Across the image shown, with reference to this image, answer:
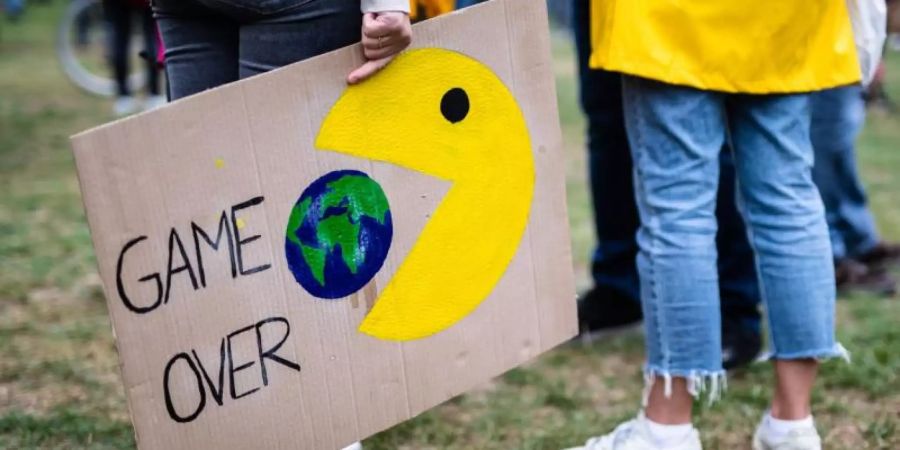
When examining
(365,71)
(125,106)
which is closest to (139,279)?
(365,71)

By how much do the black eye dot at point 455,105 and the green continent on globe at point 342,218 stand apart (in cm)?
14

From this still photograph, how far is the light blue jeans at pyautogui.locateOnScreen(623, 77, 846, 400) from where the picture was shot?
154cm

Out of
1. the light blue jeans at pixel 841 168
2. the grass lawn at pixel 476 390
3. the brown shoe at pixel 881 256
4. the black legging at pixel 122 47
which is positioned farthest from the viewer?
the black legging at pixel 122 47

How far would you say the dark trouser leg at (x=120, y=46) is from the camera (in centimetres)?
571

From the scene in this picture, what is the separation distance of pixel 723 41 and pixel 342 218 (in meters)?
0.58

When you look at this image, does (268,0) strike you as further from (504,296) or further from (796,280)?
(796,280)

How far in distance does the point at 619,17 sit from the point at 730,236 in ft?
2.47

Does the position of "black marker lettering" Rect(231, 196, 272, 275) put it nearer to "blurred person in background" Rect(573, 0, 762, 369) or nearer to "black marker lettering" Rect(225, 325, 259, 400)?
"black marker lettering" Rect(225, 325, 259, 400)

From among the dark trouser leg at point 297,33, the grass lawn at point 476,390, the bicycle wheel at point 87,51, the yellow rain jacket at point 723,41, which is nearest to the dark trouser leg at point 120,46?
the bicycle wheel at point 87,51

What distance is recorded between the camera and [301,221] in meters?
1.35

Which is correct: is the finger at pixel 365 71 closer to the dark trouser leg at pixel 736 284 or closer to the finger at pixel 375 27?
the finger at pixel 375 27

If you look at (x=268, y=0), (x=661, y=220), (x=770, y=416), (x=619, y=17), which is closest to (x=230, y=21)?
(x=268, y=0)

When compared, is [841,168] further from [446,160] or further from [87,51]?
[87,51]

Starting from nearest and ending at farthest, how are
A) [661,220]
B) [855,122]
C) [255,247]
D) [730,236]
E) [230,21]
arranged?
[255,247]
[230,21]
[661,220]
[730,236]
[855,122]
